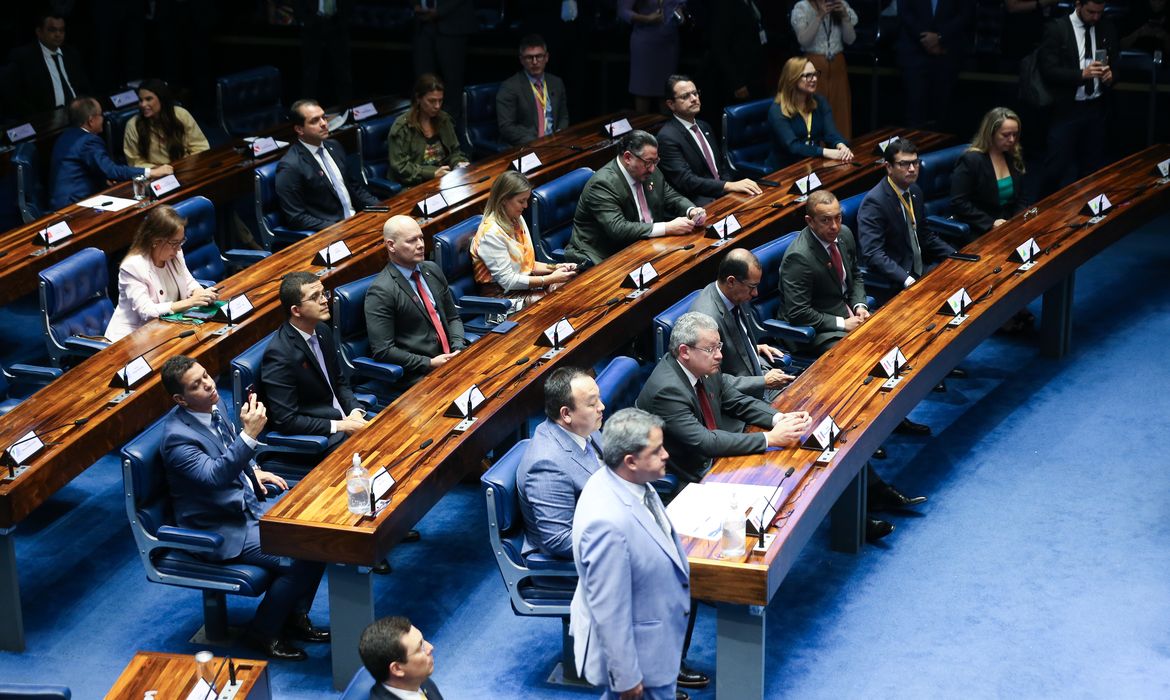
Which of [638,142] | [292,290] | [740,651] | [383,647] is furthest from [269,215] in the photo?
[383,647]

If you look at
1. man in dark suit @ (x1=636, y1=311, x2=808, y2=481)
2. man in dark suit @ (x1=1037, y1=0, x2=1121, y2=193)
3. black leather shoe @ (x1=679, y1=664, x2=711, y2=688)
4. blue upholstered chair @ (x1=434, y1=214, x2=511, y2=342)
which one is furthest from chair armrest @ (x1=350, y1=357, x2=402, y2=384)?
man in dark suit @ (x1=1037, y1=0, x2=1121, y2=193)

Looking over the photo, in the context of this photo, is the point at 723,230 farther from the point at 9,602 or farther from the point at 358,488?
the point at 9,602

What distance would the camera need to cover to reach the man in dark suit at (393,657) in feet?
12.6

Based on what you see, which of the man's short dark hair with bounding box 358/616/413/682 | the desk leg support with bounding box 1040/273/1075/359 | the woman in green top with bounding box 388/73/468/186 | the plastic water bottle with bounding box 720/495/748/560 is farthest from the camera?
the woman in green top with bounding box 388/73/468/186

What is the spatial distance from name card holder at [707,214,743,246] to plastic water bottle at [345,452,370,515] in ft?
9.62

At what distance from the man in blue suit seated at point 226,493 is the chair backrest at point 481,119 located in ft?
14.5

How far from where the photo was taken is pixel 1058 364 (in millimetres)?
7840

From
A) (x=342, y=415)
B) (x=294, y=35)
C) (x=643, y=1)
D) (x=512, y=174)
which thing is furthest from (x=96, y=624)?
(x=294, y=35)

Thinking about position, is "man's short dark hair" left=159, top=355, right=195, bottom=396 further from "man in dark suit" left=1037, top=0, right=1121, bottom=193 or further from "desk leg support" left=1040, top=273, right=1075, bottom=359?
"man in dark suit" left=1037, top=0, right=1121, bottom=193

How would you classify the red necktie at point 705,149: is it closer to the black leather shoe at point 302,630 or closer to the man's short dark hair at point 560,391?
the man's short dark hair at point 560,391

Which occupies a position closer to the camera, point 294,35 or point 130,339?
point 130,339

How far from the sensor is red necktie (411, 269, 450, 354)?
633 cm

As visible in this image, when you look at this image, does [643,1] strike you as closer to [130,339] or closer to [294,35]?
[294,35]

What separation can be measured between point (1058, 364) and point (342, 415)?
3891 millimetres
